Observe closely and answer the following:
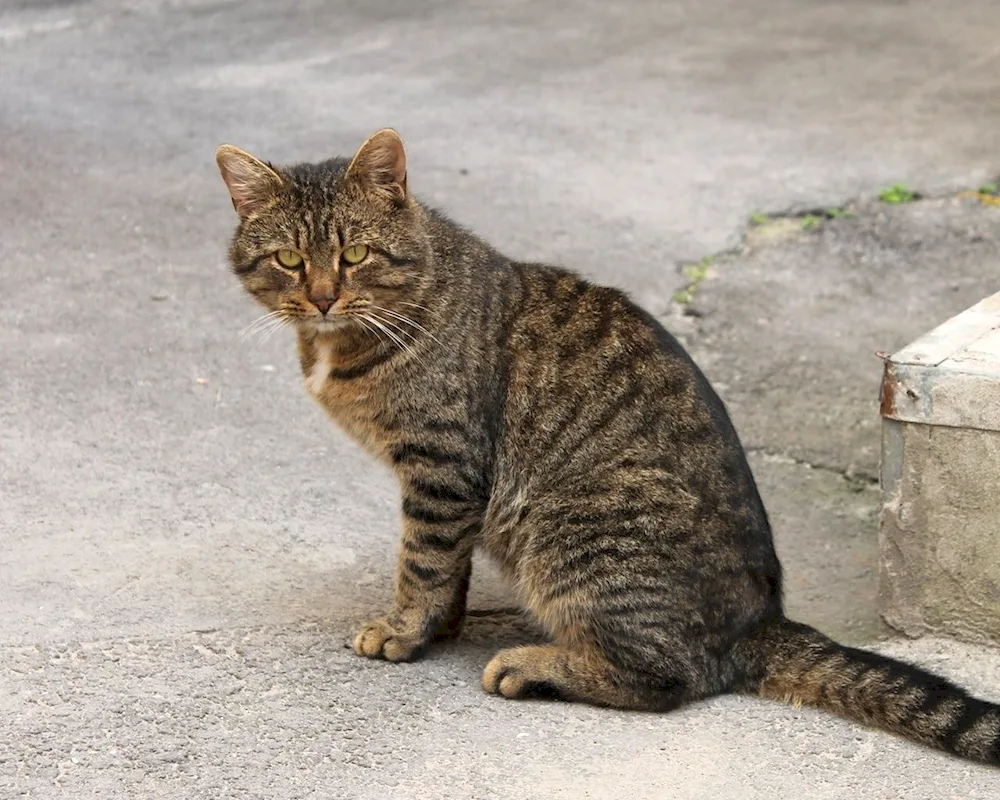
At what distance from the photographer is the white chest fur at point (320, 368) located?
4.03 metres

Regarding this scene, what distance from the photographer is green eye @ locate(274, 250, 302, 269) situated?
3.87 metres

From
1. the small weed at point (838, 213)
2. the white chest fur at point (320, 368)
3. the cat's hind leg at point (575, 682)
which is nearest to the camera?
the cat's hind leg at point (575, 682)

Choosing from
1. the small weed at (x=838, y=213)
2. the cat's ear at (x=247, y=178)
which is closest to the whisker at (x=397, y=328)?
the cat's ear at (x=247, y=178)

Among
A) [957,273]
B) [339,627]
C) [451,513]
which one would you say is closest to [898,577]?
[451,513]

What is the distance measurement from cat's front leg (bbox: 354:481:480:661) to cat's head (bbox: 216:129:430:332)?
22.0 inches

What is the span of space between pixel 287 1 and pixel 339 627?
8345 millimetres

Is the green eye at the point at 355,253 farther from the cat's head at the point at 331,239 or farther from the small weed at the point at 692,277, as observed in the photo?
the small weed at the point at 692,277

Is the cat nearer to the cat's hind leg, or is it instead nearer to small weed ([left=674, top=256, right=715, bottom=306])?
the cat's hind leg

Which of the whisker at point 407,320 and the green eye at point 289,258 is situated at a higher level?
the green eye at point 289,258

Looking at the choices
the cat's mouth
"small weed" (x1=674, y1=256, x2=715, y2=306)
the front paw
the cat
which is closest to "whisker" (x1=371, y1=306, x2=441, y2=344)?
the cat

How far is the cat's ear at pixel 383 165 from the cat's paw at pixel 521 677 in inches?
54.0

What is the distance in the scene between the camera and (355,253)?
3875mm

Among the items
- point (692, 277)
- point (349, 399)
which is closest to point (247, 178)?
point (349, 399)

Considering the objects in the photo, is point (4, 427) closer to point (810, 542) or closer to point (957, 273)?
point (810, 542)
